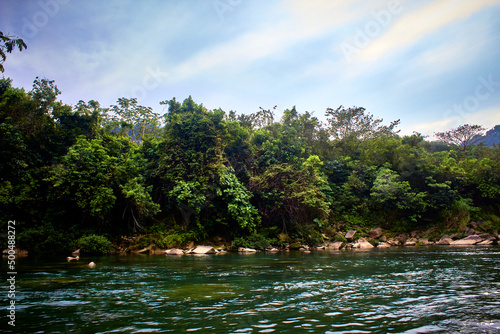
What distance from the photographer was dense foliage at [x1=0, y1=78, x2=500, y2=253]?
20469 mm

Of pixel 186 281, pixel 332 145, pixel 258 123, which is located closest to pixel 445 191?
pixel 332 145

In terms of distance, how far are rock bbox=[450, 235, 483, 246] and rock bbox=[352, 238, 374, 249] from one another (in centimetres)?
686

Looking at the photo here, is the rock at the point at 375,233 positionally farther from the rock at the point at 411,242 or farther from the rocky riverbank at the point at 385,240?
the rock at the point at 411,242

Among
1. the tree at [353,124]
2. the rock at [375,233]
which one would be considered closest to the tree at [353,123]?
the tree at [353,124]

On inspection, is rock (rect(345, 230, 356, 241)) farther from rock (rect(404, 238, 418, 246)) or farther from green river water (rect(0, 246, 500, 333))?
green river water (rect(0, 246, 500, 333))

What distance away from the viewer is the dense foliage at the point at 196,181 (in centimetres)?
2047

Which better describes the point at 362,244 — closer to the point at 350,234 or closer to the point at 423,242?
the point at 350,234

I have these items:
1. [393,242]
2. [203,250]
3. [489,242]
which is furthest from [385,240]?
[203,250]

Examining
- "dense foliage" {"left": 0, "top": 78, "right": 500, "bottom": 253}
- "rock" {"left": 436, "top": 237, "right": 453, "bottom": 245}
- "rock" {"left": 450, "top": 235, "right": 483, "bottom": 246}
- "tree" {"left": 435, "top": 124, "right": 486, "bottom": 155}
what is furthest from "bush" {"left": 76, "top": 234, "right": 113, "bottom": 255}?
"tree" {"left": 435, "top": 124, "right": 486, "bottom": 155}

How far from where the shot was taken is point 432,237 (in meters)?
29.4

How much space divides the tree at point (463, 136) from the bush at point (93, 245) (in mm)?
50280

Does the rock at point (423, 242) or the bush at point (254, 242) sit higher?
the bush at point (254, 242)

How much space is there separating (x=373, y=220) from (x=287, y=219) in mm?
10285

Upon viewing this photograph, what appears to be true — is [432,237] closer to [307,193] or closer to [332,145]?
[307,193]
